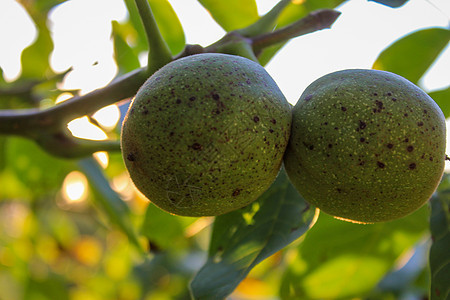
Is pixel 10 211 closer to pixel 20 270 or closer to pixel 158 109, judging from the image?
pixel 20 270

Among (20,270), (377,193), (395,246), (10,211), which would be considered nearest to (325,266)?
(395,246)

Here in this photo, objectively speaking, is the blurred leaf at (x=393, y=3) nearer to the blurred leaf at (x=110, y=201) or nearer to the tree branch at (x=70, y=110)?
the tree branch at (x=70, y=110)

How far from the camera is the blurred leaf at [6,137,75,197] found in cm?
271

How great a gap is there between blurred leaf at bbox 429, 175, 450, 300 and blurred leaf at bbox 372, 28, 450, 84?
52 centimetres

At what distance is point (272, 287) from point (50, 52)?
2231 millimetres

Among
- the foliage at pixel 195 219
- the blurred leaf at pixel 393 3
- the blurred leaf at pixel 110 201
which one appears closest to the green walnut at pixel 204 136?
the foliage at pixel 195 219

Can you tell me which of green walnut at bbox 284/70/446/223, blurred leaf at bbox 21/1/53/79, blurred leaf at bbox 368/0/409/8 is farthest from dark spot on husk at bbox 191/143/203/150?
blurred leaf at bbox 21/1/53/79

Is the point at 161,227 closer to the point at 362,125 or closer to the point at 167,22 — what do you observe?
the point at 167,22

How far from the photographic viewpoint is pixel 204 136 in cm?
113

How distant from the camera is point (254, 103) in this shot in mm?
1178

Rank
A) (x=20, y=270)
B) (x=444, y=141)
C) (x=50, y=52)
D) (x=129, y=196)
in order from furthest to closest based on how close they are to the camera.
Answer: (x=129, y=196)
(x=20, y=270)
(x=50, y=52)
(x=444, y=141)

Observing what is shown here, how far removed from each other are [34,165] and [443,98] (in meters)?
2.15

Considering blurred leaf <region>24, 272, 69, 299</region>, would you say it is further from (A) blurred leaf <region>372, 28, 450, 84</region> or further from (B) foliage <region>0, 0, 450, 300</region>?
(A) blurred leaf <region>372, 28, 450, 84</region>

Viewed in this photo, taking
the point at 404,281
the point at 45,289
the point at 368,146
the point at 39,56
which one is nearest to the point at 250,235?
the point at 368,146
